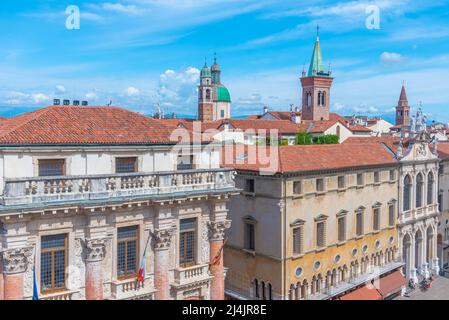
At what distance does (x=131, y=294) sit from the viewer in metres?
21.4

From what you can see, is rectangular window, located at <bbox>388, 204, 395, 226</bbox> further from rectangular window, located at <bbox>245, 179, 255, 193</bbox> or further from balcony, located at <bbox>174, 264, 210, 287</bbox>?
balcony, located at <bbox>174, 264, 210, 287</bbox>

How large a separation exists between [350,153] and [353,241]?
743cm

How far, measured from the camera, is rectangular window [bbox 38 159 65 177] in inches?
805

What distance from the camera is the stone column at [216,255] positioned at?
960 inches

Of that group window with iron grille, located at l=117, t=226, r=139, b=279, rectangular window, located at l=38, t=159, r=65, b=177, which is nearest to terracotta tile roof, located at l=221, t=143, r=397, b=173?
window with iron grille, located at l=117, t=226, r=139, b=279

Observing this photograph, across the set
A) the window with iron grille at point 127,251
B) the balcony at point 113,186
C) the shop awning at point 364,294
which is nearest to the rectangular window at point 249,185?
the balcony at point 113,186

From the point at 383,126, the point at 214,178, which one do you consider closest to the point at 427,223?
the point at 214,178

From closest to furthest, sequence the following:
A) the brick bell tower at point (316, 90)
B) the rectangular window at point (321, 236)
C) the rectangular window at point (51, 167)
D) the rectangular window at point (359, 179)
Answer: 1. the rectangular window at point (51, 167)
2. the rectangular window at point (321, 236)
3. the rectangular window at point (359, 179)
4. the brick bell tower at point (316, 90)

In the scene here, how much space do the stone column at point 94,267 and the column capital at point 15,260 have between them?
2544 millimetres

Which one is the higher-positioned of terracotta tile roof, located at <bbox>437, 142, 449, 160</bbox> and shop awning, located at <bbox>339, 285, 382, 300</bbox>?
terracotta tile roof, located at <bbox>437, 142, 449, 160</bbox>

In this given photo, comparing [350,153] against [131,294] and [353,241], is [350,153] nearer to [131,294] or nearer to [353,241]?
[353,241]

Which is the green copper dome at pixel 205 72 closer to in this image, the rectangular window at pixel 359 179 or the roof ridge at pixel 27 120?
the rectangular window at pixel 359 179

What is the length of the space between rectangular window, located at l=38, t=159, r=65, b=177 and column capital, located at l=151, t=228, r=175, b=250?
5.11 metres

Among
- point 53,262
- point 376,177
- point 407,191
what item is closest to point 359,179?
point 376,177
